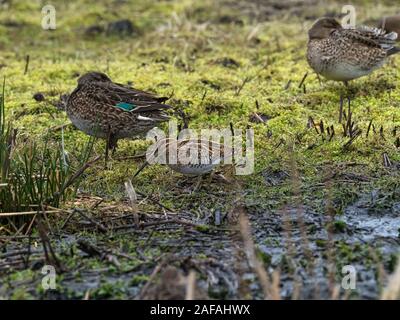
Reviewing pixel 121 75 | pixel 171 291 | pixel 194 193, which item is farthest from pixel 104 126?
pixel 171 291

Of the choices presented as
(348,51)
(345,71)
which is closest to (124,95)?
(345,71)

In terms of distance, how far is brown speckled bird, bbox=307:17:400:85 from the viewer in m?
9.28

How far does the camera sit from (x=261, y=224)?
6242 mm

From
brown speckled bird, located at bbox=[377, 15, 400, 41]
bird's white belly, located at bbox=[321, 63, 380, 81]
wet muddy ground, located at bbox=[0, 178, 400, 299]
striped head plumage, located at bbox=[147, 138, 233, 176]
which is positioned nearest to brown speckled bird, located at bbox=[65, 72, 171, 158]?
striped head plumage, located at bbox=[147, 138, 233, 176]

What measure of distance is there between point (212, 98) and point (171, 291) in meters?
4.70

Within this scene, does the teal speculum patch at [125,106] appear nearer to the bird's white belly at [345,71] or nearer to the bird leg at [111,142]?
the bird leg at [111,142]

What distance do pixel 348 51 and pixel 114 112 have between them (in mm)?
2921

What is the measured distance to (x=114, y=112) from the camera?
7.90m

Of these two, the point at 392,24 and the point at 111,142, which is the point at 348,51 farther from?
the point at 111,142

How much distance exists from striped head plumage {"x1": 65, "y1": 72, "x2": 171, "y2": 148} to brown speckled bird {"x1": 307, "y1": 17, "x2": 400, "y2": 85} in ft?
7.46

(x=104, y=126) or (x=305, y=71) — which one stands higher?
(x=305, y=71)

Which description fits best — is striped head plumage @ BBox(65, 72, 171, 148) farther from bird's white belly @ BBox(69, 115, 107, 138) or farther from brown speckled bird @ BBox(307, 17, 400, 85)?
brown speckled bird @ BBox(307, 17, 400, 85)

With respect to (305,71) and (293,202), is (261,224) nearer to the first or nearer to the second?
(293,202)
